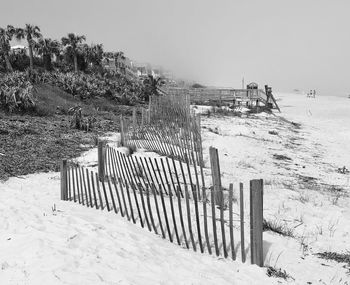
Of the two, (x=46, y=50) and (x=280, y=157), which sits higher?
(x=46, y=50)

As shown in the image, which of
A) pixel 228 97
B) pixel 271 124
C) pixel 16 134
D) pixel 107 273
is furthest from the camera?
pixel 228 97

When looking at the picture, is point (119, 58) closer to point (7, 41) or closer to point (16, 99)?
point (7, 41)

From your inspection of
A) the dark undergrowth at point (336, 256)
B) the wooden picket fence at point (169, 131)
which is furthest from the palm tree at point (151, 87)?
the dark undergrowth at point (336, 256)

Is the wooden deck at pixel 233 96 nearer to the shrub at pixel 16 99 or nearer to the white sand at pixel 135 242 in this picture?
the shrub at pixel 16 99

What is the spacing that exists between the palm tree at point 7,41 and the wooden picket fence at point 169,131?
2603 cm

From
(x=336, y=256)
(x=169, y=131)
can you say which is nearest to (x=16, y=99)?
(x=169, y=131)

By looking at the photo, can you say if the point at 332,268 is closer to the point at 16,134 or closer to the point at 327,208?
the point at 327,208

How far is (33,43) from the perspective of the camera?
42.5 meters

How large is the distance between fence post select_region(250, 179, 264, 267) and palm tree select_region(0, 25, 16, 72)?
112 ft

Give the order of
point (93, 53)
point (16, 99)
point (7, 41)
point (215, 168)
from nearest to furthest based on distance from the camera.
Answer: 1. point (215, 168)
2. point (16, 99)
3. point (7, 41)
4. point (93, 53)

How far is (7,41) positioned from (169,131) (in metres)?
33.5

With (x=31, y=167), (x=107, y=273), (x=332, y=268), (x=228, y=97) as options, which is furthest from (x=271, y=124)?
(x=107, y=273)

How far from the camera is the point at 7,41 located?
39.5m

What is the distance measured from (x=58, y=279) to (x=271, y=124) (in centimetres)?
2183
